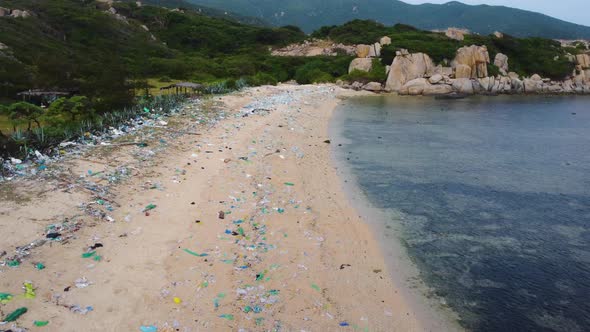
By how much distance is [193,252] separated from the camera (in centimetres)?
693

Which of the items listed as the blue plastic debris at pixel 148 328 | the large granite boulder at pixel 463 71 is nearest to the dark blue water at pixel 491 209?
the blue plastic debris at pixel 148 328

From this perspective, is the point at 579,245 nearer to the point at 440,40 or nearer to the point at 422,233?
the point at 422,233

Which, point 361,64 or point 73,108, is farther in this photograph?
point 361,64

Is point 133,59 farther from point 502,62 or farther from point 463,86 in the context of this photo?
point 502,62

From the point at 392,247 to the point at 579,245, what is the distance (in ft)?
14.0

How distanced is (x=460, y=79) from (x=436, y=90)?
14.5 feet

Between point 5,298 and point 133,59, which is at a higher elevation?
point 133,59

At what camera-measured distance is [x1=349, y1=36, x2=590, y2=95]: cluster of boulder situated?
44094 mm

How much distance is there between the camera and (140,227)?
748cm

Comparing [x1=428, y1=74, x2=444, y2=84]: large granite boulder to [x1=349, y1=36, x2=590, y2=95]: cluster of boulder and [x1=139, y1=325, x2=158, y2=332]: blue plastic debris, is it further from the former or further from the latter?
[x1=139, y1=325, x2=158, y2=332]: blue plastic debris

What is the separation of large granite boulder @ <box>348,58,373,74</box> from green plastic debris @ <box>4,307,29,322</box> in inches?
1812

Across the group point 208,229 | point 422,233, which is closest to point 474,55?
point 422,233

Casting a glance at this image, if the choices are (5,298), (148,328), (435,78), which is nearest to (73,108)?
(5,298)

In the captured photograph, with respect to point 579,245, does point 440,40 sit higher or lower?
higher
